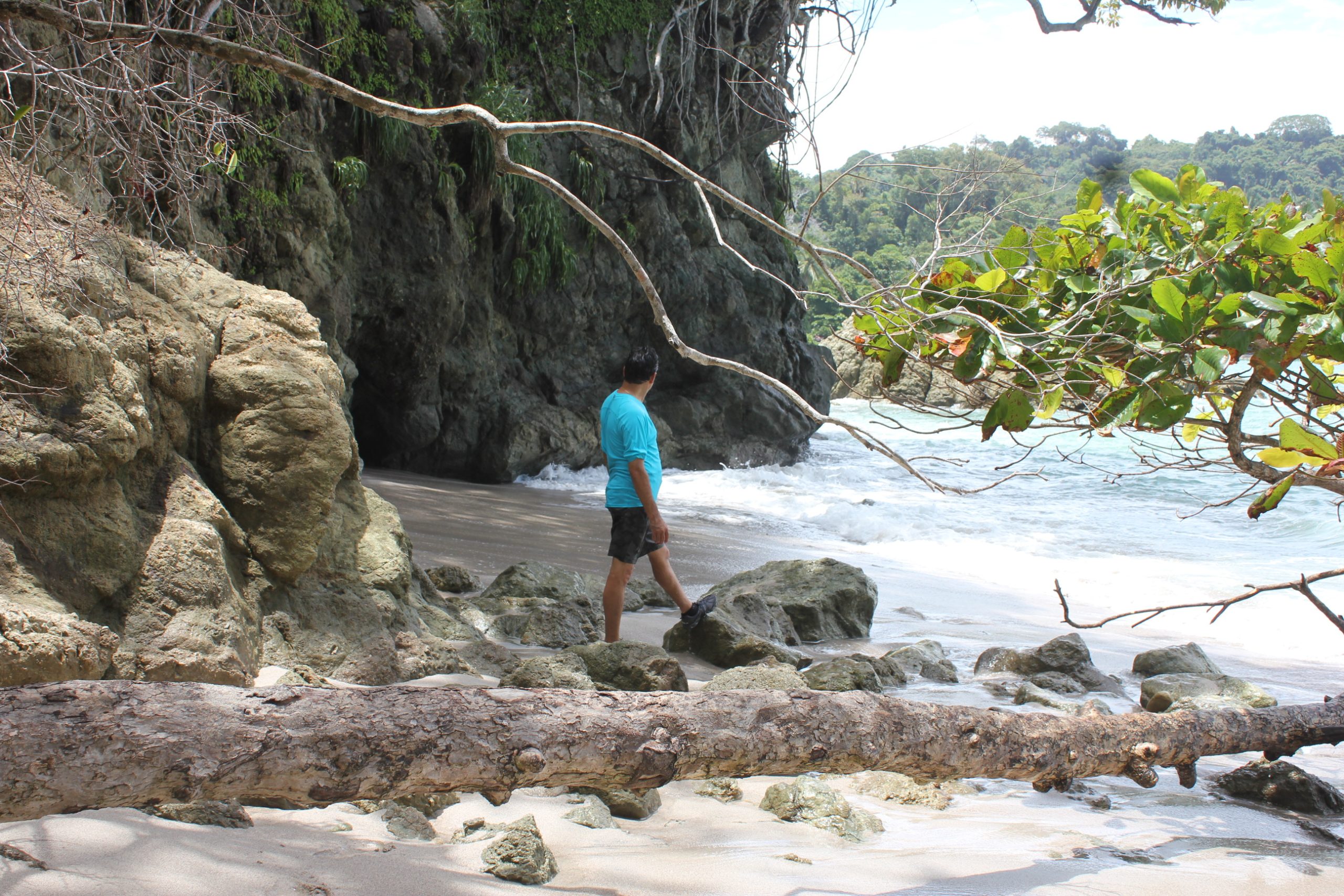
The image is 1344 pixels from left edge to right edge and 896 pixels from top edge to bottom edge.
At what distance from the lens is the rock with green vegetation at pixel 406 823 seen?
2.18 m

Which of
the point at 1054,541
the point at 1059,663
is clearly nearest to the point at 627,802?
the point at 1059,663

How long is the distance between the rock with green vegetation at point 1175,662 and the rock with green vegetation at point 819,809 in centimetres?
309

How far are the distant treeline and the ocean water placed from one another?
877 mm

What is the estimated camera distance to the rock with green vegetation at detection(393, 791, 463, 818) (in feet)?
7.57

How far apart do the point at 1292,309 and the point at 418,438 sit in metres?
11.2

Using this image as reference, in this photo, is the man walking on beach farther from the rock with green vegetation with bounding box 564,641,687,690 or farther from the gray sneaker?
the rock with green vegetation with bounding box 564,641,687,690

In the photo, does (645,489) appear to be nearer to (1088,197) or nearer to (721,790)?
(721,790)

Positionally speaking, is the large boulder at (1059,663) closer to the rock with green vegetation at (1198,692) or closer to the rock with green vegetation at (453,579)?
the rock with green vegetation at (1198,692)

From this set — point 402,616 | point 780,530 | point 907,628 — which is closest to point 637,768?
point 402,616

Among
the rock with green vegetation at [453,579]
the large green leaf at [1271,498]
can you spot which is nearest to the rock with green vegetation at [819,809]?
the large green leaf at [1271,498]

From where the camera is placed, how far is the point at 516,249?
12.9 meters

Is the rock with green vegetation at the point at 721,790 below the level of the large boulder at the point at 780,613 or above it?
above

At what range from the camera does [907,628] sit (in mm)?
5980

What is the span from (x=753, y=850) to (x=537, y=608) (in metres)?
2.63
